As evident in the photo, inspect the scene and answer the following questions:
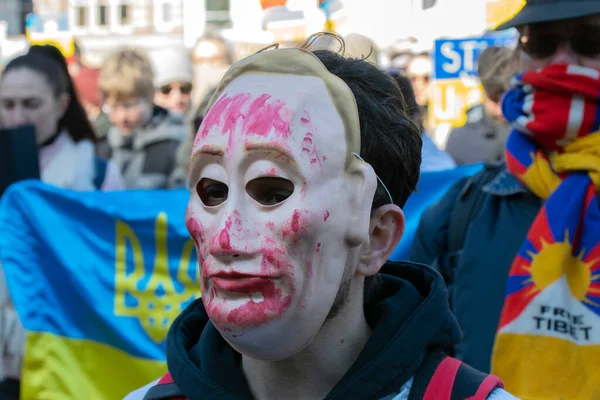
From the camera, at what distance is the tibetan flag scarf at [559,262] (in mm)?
2756

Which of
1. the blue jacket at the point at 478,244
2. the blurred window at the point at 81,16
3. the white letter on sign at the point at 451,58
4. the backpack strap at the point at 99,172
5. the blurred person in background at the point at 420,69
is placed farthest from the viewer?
the blurred window at the point at 81,16

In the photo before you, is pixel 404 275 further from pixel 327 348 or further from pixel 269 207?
pixel 269 207

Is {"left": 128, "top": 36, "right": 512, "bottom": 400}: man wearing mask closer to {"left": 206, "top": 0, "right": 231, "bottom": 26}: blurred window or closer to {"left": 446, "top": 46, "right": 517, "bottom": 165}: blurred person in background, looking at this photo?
{"left": 446, "top": 46, "right": 517, "bottom": 165}: blurred person in background

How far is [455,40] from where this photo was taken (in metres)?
6.52

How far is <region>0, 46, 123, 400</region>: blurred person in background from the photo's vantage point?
4613mm

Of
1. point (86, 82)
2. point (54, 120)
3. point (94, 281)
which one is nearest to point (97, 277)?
point (94, 281)

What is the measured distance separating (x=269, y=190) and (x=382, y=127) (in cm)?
28

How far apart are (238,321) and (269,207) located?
21 centimetres

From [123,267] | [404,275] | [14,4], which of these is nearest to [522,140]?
[404,275]

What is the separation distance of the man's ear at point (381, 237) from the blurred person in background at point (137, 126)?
→ 3.67 m

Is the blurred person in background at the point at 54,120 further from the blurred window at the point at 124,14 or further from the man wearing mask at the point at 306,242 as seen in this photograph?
the blurred window at the point at 124,14

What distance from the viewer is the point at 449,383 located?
178 cm

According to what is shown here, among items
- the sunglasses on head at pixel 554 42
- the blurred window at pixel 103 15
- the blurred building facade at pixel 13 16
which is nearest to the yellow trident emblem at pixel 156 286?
the sunglasses on head at pixel 554 42

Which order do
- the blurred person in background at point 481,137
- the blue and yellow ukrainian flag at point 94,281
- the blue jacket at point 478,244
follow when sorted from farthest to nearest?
1. the blurred person in background at point 481,137
2. the blue and yellow ukrainian flag at point 94,281
3. the blue jacket at point 478,244
